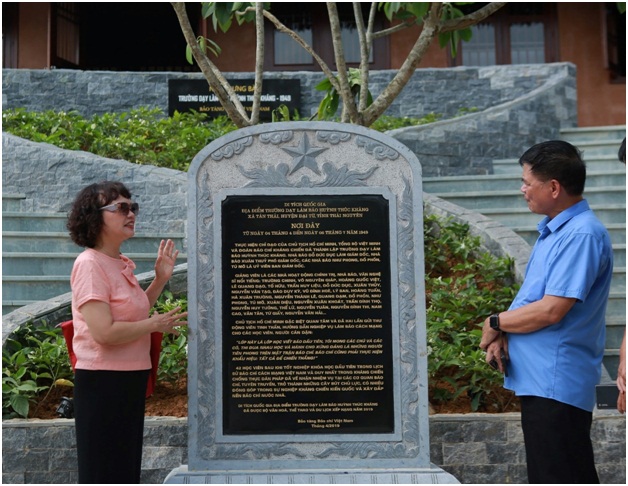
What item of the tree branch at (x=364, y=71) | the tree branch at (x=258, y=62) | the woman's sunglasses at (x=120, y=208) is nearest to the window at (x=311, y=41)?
the tree branch at (x=258, y=62)

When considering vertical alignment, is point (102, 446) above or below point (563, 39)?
below

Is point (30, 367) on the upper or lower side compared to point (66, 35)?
lower

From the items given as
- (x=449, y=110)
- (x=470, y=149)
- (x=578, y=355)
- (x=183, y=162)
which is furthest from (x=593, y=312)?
(x=449, y=110)

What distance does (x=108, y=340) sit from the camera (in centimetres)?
390

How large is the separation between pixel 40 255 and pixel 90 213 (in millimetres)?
3967

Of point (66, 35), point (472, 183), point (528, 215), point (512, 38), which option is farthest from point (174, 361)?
point (512, 38)

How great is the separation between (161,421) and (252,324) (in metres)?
1.07

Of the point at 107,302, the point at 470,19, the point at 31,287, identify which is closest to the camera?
the point at 107,302

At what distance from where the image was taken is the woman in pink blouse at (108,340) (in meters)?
3.92

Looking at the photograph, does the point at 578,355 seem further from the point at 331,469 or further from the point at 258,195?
the point at 258,195

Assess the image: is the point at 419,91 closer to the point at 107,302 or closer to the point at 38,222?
the point at 38,222

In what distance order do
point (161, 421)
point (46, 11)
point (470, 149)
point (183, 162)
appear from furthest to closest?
point (46, 11)
point (470, 149)
point (183, 162)
point (161, 421)

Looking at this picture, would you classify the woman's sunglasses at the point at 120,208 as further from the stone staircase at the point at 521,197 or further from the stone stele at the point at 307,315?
the stone staircase at the point at 521,197

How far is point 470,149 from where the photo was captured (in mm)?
11188
